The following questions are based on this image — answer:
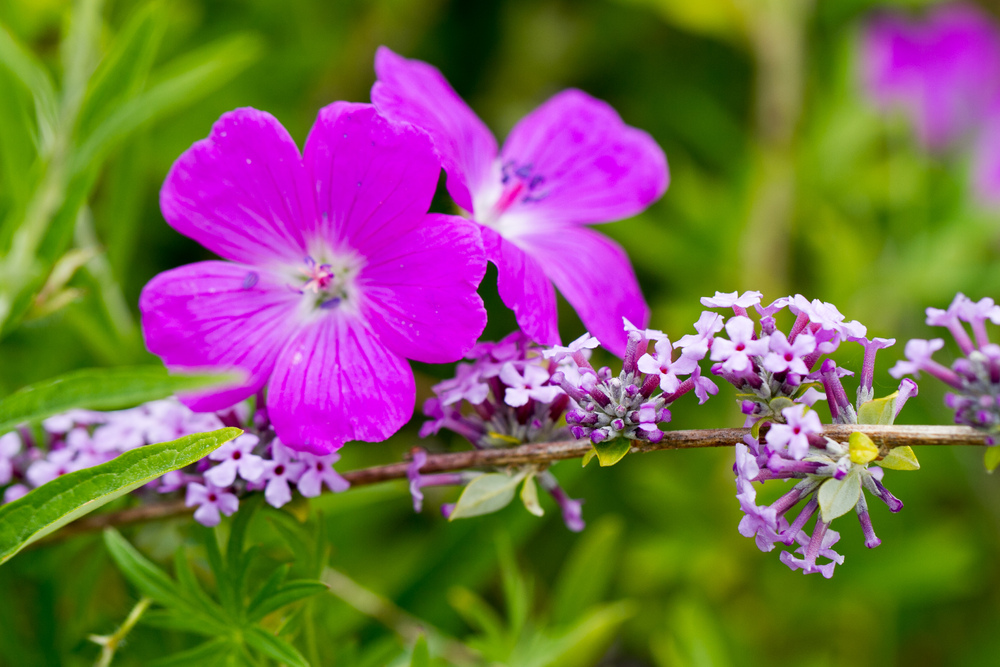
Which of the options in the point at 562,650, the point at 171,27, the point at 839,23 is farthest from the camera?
the point at 839,23

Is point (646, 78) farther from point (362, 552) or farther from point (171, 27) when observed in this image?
point (362, 552)

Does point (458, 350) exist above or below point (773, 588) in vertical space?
above

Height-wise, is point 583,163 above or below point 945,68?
above

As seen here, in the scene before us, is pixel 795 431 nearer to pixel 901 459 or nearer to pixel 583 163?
pixel 901 459

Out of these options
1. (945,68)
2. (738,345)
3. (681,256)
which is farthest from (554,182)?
(945,68)

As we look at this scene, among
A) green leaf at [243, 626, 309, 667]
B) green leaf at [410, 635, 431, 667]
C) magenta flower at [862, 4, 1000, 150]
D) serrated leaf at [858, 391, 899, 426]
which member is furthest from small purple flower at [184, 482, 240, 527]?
magenta flower at [862, 4, 1000, 150]

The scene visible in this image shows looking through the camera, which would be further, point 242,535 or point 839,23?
point 839,23

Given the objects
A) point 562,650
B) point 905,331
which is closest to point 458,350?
point 562,650
